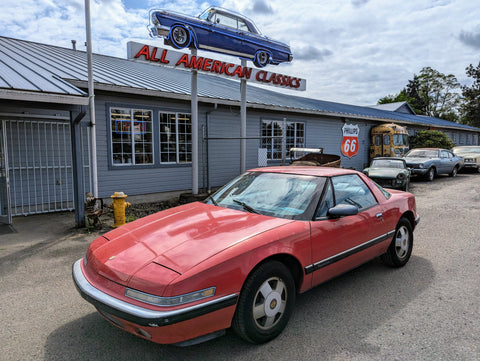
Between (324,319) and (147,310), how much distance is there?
5.79 feet

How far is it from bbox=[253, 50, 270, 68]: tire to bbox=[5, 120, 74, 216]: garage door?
587cm

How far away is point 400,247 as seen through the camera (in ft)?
14.4

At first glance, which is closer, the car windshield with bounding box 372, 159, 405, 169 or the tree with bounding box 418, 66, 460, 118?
the car windshield with bounding box 372, 159, 405, 169

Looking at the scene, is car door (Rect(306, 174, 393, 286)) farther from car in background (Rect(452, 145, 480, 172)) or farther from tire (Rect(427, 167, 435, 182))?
car in background (Rect(452, 145, 480, 172))

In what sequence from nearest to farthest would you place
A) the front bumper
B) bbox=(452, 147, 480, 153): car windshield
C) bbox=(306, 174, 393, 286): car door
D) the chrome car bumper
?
1. the chrome car bumper
2. bbox=(306, 174, 393, 286): car door
3. the front bumper
4. bbox=(452, 147, 480, 153): car windshield

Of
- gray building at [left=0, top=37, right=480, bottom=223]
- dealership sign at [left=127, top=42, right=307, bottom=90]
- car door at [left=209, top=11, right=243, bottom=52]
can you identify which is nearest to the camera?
gray building at [left=0, top=37, right=480, bottom=223]

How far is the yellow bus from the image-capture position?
18.9m

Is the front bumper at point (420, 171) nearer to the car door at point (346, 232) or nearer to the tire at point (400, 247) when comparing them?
the tire at point (400, 247)

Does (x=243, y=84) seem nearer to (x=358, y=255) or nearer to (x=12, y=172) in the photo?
(x=12, y=172)

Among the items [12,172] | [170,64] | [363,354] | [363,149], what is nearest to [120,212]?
[12,172]

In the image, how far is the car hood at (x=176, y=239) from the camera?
2.47 m

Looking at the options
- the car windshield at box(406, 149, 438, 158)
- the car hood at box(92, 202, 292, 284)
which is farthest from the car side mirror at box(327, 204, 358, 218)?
the car windshield at box(406, 149, 438, 158)

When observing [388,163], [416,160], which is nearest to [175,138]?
[388,163]

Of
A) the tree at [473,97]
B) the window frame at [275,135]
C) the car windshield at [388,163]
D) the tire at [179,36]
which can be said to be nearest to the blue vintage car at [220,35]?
the tire at [179,36]
